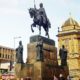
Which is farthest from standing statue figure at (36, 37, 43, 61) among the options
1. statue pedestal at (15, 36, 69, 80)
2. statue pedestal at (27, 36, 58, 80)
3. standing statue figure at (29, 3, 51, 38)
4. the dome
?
the dome

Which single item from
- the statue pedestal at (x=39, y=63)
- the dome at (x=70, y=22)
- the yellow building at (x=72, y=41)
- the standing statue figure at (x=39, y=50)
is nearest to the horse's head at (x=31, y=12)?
the statue pedestal at (x=39, y=63)

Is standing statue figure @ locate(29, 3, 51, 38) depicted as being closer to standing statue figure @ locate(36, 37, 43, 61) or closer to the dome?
standing statue figure @ locate(36, 37, 43, 61)

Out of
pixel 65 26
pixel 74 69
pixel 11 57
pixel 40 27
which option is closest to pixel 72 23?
pixel 65 26

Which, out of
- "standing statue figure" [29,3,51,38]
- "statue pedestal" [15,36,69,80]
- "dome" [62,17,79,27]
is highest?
"dome" [62,17,79,27]

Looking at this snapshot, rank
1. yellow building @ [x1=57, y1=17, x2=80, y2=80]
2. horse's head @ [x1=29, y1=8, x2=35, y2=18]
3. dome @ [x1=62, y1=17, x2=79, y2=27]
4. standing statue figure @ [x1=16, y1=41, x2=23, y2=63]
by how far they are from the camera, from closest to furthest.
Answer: standing statue figure @ [x1=16, y1=41, x2=23, y2=63] < horse's head @ [x1=29, y1=8, x2=35, y2=18] < yellow building @ [x1=57, y1=17, x2=80, y2=80] < dome @ [x1=62, y1=17, x2=79, y2=27]

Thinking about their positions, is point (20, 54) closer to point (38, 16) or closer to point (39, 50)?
point (39, 50)

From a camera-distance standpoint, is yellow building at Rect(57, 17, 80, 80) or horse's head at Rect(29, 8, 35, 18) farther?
yellow building at Rect(57, 17, 80, 80)

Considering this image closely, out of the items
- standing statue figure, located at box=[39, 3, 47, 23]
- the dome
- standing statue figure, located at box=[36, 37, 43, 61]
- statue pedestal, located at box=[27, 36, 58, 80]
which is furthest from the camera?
the dome

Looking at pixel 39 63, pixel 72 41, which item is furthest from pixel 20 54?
pixel 72 41

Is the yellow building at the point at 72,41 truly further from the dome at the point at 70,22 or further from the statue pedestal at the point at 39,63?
the statue pedestal at the point at 39,63

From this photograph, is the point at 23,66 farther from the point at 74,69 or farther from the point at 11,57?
the point at 11,57

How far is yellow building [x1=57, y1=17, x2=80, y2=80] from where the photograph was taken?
6706cm

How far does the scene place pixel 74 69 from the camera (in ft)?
218

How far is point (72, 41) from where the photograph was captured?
2753 inches
